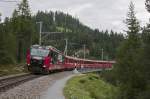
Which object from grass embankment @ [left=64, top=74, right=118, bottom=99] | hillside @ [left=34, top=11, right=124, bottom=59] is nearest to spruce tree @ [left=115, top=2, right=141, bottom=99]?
grass embankment @ [left=64, top=74, right=118, bottom=99]

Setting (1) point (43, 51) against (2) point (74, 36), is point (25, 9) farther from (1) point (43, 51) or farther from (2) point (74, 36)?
(2) point (74, 36)

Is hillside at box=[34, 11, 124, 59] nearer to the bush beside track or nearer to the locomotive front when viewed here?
the bush beside track

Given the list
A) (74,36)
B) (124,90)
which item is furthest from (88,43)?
(124,90)

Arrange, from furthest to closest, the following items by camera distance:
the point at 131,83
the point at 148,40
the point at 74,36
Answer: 1. the point at 74,36
2. the point at 131,83
3. the point at 148,40

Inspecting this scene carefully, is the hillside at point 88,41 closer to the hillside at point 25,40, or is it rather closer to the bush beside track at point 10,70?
the hillside at point 25,40

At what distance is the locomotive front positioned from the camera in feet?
149

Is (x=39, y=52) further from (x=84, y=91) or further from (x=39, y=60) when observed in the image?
(x=84, y=91)

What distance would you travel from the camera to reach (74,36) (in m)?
153

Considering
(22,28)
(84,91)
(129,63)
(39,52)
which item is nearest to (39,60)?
(39,52)

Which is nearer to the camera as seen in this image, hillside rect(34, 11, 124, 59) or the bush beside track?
the bush beside track

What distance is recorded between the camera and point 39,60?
45.7m

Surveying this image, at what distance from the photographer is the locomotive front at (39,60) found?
1784 inches

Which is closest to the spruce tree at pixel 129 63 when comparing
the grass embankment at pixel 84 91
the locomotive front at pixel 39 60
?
the grass embankment at pixel 84 91

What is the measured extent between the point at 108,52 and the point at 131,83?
420 feet
